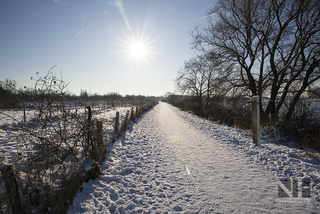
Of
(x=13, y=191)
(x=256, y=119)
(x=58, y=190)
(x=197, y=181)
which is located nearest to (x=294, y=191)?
(x=197, y=181)

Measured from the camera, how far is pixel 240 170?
3695 mm

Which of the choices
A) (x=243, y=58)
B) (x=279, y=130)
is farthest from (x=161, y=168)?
(x=243, y=58)

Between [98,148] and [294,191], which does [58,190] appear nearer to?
[98,148]

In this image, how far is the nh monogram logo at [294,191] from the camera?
2568 millimetres

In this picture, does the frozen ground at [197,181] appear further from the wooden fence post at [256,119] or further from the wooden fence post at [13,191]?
the wooden fence post at [13,191]

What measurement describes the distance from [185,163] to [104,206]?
8.02ft

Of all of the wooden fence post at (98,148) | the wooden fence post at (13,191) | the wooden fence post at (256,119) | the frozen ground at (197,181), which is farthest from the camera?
the wooden fence post at (256,119)

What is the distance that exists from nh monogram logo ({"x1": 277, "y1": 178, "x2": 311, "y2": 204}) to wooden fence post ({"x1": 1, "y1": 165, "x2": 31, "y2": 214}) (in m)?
4.16

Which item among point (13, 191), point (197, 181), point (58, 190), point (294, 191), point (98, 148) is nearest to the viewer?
point (13, 191)

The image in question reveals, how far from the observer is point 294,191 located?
278 centimetres

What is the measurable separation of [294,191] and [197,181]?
182 cm

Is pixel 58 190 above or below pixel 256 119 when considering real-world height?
below

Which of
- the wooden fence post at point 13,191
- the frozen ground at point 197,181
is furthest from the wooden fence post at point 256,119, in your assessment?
the wooden fence post at point 13,191

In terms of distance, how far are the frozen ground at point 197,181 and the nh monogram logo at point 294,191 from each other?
0.08 metres
